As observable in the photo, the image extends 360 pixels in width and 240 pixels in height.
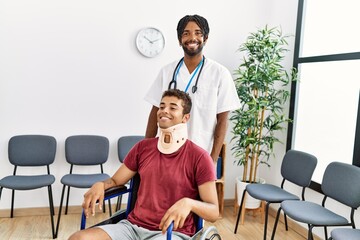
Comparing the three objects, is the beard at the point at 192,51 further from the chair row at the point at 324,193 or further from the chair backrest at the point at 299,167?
the chair backrest at the point at 299,167

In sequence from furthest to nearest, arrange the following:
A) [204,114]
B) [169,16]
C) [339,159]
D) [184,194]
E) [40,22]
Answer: [169,16]
[40,22]
[339,159]
[204,114]
[184,194]

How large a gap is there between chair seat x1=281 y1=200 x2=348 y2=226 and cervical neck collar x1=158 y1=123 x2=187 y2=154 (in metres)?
1.15

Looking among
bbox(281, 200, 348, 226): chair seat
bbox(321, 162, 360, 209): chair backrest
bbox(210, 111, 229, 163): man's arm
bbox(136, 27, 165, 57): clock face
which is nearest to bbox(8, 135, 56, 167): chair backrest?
bbox(136, 27, 165, 57): clock face

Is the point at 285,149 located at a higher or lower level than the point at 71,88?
lower

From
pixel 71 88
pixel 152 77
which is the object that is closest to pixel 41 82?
pixel 71 88

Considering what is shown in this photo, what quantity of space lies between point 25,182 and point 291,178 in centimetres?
225

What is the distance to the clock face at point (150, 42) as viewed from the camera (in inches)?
128

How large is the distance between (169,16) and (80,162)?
170 cm

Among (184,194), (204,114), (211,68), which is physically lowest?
(184,194)

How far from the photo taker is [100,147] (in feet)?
10.3

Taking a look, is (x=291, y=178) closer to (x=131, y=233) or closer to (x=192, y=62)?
(x=192, y=62)

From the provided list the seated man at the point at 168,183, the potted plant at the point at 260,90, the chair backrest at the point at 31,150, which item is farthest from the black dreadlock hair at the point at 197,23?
the chair backrest at the point at 31,150

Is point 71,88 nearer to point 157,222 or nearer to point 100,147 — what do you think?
point 100,147

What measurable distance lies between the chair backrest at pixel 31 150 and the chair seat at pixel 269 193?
6.07 ft
